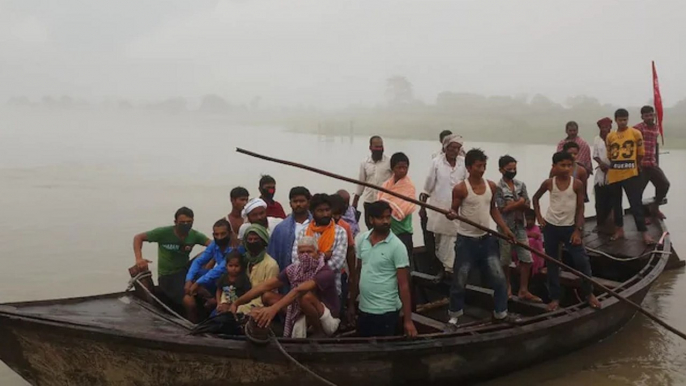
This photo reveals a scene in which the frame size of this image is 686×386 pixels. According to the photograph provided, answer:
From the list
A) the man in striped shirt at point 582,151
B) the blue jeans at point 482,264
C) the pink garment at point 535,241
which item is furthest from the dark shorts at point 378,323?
the man in striped shirt at point 582,151

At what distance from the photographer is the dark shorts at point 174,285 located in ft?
16.6

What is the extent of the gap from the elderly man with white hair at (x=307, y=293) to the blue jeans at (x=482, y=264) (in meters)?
1.15

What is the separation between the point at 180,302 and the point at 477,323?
2.68m

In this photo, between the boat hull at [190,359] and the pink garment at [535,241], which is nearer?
the boat hull at [190,359]

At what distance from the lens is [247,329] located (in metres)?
3.52

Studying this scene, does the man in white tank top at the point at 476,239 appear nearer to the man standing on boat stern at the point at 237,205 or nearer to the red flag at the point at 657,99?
the man standing on boat stern at the point at 237,205

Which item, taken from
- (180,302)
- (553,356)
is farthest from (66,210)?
(553,356)

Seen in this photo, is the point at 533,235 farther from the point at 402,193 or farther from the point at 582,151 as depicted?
the point at 582,151

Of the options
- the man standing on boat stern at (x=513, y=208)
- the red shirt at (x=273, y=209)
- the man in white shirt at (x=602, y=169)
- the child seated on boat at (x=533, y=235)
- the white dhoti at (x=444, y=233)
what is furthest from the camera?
the man in white shirt at (x=602, y=169)

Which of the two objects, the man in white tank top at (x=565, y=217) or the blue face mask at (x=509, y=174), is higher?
the blue face mask at (x=509, y=174)

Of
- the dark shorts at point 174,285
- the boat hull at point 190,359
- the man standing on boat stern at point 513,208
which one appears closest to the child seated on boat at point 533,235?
the man standing on boat stern at point 513,208

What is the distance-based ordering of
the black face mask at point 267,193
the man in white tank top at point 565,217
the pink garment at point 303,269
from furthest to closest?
the black face mask at point 267,193 → the man in white tank top at point 565,217 → the pink garment at point 303,269

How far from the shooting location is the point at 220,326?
146 inches

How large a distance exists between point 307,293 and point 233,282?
0.77 m
